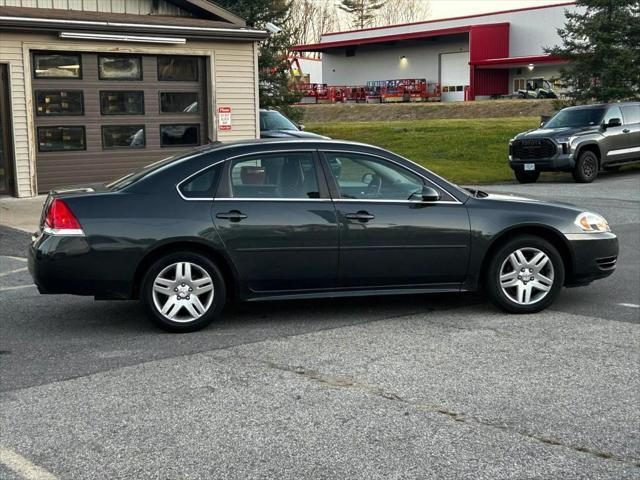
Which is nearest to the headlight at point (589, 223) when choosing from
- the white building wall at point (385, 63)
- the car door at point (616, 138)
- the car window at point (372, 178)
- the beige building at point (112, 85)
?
the car window at point (372, 178)

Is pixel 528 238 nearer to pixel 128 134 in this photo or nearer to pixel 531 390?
pixel 531 390

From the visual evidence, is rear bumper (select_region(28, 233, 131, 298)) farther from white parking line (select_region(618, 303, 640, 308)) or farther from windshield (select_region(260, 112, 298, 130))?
windshield (select_region(260, 112, 298, 130))

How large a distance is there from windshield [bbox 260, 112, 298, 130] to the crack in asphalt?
51.7ft

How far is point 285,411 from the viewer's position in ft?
16.1

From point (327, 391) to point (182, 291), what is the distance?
73.6 inches

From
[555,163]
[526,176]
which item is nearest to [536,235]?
[555,163]

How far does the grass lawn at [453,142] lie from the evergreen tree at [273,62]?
292cm

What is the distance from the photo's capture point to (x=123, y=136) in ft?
56.0

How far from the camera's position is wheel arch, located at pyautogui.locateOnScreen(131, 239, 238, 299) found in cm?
662

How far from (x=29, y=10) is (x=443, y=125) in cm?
1931

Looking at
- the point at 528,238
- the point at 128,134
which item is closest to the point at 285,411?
the point at 528,238

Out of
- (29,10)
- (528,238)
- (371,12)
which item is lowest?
(528,238)

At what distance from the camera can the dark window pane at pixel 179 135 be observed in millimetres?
17641

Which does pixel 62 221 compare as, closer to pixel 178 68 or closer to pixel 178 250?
pixel 178 250
